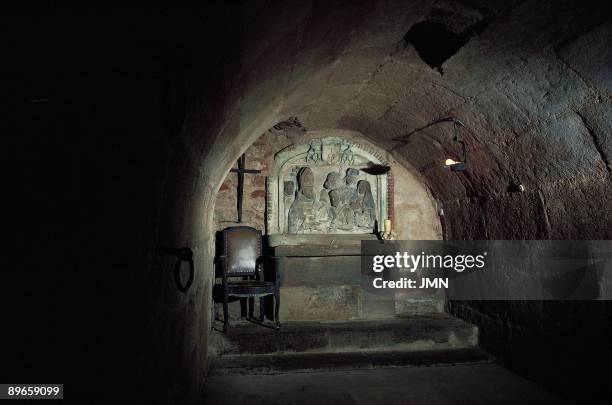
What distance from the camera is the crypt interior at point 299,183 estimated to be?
0.90 metres

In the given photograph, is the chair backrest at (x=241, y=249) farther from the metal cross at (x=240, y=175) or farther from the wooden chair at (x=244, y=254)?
the metal cross at (x=240, y=175)

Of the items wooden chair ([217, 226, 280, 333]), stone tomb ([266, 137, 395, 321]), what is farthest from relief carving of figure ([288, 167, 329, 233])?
wooden chair ([217, 226, 280, 333])

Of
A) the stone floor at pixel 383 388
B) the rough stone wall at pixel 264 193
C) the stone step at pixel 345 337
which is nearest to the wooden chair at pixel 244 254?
the rough stone wall at pixel 264 193

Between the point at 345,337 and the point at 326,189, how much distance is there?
7.39 ft

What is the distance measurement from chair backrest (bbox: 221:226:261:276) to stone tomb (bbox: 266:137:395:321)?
0.25 metres

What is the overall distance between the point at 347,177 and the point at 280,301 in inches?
82.6

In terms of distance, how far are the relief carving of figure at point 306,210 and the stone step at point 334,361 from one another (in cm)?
194

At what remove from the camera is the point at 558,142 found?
10.7ft

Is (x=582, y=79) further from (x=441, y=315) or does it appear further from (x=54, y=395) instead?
(x=441, y=315)

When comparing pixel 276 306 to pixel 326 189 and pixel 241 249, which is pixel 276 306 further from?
pixel 326 189

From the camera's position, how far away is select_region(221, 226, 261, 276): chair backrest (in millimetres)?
5223

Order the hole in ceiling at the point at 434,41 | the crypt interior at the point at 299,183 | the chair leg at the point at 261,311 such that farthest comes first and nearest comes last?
1. the chair leg at the point at 261,311
2. the hole in ceiling at the point at 434,41
3. the crypt interior at the point at 299,183

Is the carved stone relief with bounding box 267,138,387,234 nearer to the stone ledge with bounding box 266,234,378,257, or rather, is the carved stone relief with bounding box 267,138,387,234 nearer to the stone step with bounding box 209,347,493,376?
the stone ledge with bounding box 266,234,378,257

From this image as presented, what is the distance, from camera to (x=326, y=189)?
6.02m
